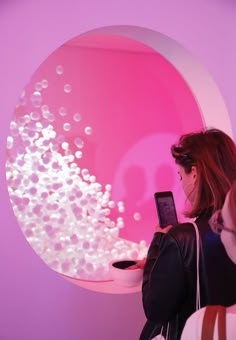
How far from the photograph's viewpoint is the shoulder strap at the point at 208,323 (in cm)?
60

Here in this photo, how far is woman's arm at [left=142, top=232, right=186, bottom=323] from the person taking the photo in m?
0.89

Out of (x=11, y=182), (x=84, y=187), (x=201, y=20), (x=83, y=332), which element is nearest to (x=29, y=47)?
(x=201, y=20)

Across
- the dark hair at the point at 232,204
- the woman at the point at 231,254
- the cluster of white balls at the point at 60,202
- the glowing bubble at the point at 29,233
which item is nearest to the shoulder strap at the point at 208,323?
the woman at the point at 231,254

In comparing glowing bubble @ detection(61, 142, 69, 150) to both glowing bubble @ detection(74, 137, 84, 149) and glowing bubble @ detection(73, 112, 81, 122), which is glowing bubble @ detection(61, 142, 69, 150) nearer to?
glowing bubble @ detection(74, 137, 84, 149)

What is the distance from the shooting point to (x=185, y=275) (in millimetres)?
892

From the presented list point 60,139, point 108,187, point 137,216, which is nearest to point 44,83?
point 60,139

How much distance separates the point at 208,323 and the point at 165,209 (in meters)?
0.68

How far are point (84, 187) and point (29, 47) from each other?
1735 mm

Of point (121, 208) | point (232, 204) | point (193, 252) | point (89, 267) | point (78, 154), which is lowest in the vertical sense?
point (89, 267)

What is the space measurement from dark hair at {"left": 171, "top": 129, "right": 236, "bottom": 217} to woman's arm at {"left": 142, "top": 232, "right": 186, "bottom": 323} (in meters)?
0.11

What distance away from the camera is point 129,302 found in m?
1.48

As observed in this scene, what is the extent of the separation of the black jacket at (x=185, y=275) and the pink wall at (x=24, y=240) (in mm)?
513

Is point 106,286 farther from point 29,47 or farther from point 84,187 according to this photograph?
point 84,187

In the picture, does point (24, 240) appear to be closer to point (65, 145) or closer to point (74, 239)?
point (74, 239)
